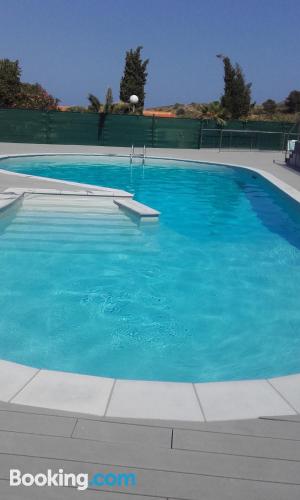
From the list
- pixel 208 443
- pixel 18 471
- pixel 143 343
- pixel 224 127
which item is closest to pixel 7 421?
pixel 18 471

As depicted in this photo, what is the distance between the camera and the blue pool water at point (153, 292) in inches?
171

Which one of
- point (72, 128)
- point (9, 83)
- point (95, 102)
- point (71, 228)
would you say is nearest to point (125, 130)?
point (72, 128)

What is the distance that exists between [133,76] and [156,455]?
43.7m

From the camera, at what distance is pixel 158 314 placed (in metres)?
5.34

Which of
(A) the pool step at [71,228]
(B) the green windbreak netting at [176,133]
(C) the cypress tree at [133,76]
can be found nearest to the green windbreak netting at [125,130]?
(B) the green windbreak netting at [176,133]

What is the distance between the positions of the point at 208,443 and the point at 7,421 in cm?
110

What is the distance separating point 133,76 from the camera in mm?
42500

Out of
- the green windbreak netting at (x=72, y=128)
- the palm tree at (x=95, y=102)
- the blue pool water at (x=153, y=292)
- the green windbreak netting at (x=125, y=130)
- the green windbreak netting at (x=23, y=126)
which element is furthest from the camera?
the palm tree at (x=95, y=102)

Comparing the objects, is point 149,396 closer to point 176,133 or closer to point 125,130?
point 125,130

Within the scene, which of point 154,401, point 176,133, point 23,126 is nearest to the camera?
point 154,401

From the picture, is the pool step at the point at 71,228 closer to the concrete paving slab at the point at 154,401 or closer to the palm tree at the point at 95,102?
the concrete paving slab at the point at 154,401

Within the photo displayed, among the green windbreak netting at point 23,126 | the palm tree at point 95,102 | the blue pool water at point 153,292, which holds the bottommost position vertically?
the blue pool water at point 153,292

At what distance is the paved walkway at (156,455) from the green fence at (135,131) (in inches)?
872

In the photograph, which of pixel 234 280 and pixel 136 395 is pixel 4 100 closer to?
pixel 234 280
